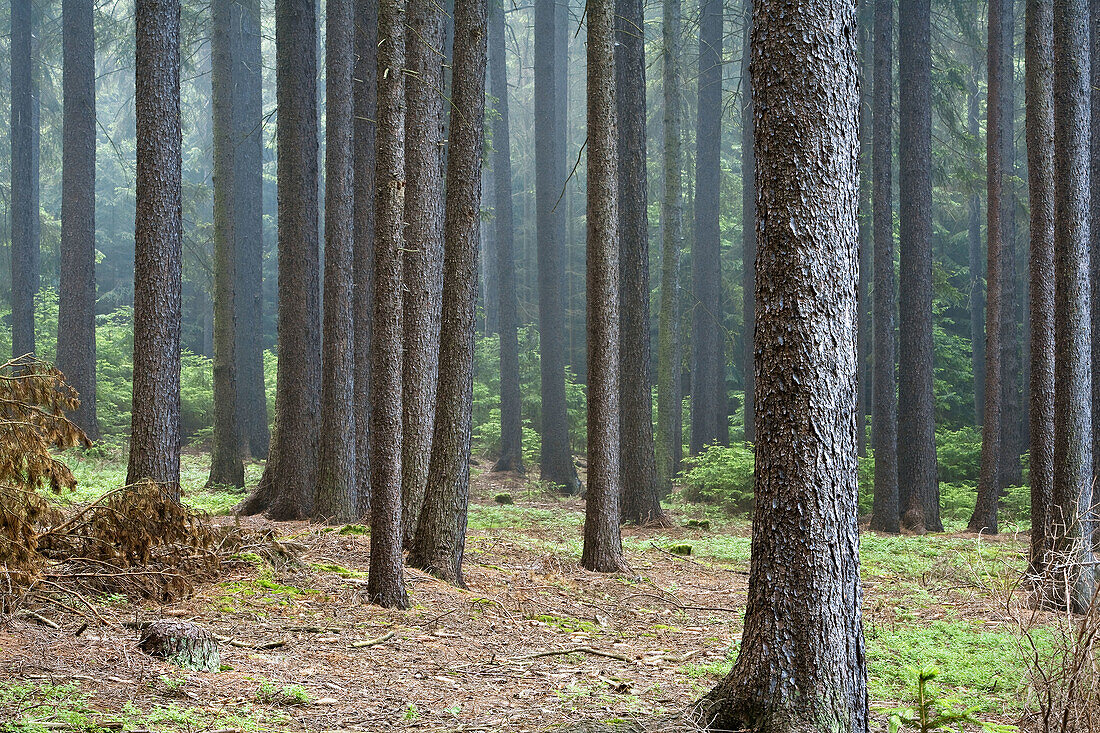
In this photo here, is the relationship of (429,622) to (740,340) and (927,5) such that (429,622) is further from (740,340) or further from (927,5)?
(740,340)

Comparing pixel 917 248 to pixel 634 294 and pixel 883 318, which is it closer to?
pixel 883 318

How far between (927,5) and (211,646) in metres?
14.6

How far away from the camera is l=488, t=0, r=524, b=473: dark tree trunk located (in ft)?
64.7

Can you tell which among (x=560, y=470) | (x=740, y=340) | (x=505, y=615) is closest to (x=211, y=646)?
(x=505, y=615)

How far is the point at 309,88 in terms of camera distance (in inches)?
429

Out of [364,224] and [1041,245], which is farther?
[364,224]

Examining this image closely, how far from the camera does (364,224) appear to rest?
1079 centimetres

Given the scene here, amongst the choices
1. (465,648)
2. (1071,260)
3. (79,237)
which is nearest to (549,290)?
(79,237)

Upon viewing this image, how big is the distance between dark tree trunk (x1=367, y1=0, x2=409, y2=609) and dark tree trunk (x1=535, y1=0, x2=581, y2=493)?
11.2 meters

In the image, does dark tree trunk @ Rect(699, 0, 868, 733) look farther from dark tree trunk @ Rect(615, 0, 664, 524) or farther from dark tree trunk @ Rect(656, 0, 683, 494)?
dark tree trunk @ Rect(656, 0, 683, 494)

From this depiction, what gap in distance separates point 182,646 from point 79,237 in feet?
48.8

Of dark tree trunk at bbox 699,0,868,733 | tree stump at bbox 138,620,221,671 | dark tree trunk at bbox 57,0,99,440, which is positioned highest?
dark tree trunk at bbox 57,0,99,440

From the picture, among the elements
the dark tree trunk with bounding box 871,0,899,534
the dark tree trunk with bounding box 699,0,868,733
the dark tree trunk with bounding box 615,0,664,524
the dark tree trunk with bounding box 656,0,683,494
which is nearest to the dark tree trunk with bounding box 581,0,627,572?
the dark tree trunk with bounding box 615,0,664,524

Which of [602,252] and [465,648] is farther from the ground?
[602,252]
